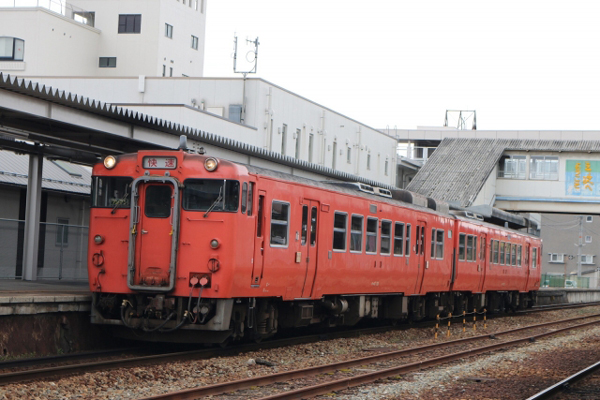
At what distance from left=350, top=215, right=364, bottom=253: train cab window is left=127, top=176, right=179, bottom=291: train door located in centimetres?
495

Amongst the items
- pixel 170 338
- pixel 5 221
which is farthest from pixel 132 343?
pixel 5 221

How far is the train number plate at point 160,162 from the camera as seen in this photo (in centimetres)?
1341

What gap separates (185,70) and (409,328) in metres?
44.3

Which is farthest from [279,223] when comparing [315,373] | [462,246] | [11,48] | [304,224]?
[11,48]

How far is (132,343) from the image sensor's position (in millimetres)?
15047

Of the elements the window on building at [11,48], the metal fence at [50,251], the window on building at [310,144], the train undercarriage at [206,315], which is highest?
the window on building at [11,48]

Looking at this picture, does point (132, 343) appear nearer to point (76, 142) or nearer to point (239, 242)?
point (239, 242)

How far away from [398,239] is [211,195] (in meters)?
7.31

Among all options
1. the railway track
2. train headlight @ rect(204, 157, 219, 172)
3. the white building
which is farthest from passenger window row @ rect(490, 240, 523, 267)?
the white building

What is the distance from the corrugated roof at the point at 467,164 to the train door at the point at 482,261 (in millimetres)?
20026

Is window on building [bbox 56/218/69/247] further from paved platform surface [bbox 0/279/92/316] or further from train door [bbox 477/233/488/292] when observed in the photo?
train door [bbox 477/233/488/292]

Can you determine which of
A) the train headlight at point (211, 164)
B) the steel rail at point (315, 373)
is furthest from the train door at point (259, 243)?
the steel rail at point (315, 373)

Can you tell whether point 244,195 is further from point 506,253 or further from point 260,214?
point 506,253

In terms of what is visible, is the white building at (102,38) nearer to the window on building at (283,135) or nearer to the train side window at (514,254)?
the window on building at (283,135)
